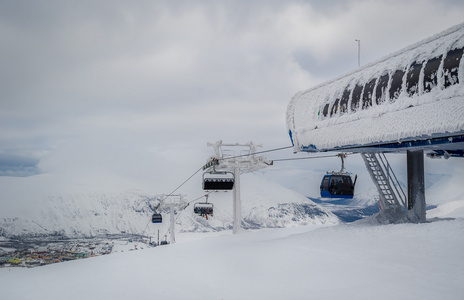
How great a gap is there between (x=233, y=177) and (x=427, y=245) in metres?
10.8

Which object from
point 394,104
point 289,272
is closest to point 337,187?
point 394,104

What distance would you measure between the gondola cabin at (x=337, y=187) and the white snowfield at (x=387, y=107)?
181 inches

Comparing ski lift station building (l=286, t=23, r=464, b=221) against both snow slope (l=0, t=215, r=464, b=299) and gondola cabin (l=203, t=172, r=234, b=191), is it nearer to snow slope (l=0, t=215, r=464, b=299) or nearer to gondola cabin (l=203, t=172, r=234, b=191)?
snow slope (l=0, t=215, r=464, b=299)

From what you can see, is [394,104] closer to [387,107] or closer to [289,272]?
[387,107]

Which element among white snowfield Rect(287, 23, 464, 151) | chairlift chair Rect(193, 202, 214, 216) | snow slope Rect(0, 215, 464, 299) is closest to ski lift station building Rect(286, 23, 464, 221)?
white snowfield Rect(287, 23, 464, 151)

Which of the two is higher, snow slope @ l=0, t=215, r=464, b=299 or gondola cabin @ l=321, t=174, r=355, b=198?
gondola cabin @ l=321, t=174, r=355, b=198

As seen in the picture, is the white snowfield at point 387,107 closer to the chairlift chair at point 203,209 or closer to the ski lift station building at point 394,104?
the ski lift station building at point 394,104

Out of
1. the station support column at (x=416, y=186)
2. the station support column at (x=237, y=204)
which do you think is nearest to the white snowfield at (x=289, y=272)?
the station support column at (x=416, y=186)

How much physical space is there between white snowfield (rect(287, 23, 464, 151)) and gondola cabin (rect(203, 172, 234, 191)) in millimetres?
8339

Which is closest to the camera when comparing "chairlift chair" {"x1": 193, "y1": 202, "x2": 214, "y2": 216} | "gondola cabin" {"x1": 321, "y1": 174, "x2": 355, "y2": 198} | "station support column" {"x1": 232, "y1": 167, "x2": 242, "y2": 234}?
"gondola cabin" {"x1": 321, "y1": 174, "x2": 355, "y2": 198}

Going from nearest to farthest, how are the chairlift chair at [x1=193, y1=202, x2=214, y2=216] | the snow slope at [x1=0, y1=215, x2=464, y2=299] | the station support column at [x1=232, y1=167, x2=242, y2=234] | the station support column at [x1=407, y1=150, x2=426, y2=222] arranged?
1. the snow slope at [x1=0, y1=215, x2=464, y2=299]
2. the station support column at [x1=407, y1=150, x2=426, y2=222]
3. the station support column at [x1=232, y1=167, x2=242, y2=234]
4. the chairlift chair at [x1=193, y1=202, x2=214, y2=216]

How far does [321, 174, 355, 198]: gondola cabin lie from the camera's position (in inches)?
493

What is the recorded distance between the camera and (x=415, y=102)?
5.54m

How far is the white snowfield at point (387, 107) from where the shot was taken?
16.8ft
